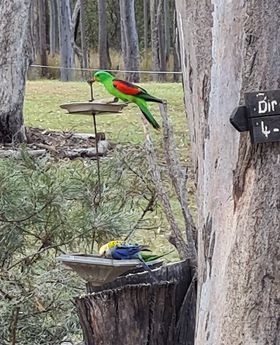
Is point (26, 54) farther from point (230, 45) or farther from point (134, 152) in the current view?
point (230, 45)

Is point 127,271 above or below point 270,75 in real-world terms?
below

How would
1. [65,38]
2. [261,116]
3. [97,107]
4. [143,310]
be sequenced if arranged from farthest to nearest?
1. [65,38]
2. [97,107]
3. [143,310]
4. [261,116]

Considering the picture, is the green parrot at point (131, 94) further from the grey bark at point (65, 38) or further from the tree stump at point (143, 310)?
the grey bark at point (65, 38)

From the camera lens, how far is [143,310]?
100 inches

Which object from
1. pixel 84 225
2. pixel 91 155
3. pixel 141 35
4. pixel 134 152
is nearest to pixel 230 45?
pixel 84 225

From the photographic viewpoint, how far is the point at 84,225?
3314 mm

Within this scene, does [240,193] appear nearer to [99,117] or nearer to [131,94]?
[131,94]

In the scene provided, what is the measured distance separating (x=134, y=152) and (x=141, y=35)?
1116 inches

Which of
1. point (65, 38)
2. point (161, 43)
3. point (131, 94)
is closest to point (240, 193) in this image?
point (131, 94)

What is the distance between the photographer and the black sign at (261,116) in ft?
5.87

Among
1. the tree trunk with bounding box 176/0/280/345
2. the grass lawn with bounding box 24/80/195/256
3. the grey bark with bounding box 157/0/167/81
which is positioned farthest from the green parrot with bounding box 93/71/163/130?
the grey bark with bounding box 157/0/167/81

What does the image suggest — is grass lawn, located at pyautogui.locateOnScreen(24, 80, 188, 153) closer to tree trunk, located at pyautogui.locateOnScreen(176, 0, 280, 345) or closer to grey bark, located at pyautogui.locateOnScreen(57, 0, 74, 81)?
tree trunk, located at pyautogui.locateOnScreen(176, 0, 280, 345)

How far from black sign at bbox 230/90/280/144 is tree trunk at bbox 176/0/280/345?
36 mm

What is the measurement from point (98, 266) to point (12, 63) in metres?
5.26
